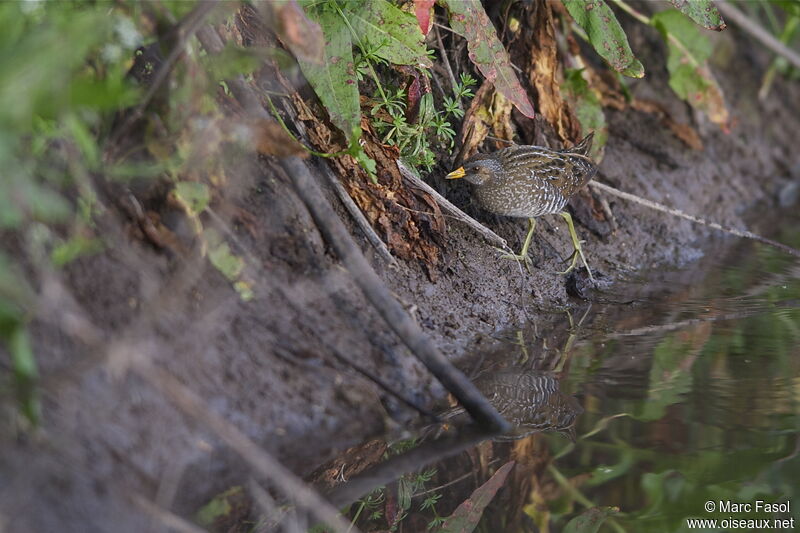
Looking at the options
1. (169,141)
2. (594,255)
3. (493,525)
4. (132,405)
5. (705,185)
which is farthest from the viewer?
(705,185)

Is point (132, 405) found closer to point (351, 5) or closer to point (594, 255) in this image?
point (351, 5)

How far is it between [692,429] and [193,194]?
1971 millimetres

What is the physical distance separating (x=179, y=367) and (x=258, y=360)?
0.33m

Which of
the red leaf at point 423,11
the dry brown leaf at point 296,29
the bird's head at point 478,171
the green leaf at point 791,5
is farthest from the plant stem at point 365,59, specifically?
the green leaf at point 791,5

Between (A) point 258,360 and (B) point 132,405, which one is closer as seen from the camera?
(B) point 132,405

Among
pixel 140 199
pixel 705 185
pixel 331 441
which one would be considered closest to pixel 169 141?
pixel 140 199

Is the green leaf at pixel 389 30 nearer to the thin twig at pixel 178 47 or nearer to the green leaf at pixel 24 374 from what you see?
the thin twig at pixel 178 47

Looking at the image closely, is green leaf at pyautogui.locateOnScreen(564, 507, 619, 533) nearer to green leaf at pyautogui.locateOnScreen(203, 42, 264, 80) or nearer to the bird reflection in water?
the bird reflection in water

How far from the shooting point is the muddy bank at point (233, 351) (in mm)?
2596

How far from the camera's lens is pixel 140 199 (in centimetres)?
330

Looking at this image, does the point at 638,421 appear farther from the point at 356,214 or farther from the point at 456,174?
the point at 456,174

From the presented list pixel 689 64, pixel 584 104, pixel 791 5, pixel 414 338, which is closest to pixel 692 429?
pixel 414 338

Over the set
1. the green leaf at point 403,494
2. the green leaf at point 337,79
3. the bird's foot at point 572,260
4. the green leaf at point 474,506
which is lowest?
the bird's foot at point 572,260

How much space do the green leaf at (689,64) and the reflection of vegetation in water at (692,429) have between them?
7.32ft
